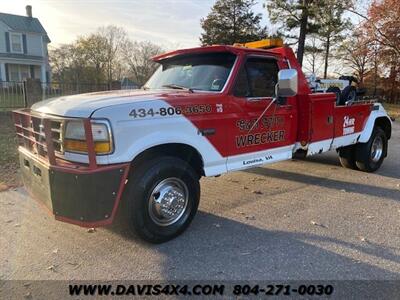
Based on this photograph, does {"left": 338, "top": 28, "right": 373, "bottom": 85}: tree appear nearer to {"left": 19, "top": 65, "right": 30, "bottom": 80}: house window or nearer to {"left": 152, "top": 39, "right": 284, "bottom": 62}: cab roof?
{"left": 152, "top": 39, "right": 284, "bottom": 62}: cab roof

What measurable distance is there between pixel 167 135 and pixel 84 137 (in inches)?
32.7

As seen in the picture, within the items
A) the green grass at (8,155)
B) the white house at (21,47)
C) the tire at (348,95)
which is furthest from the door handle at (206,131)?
the white house at (21,47)

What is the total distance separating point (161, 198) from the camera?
159 inches

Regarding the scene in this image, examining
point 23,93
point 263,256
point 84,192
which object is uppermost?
point 23,93

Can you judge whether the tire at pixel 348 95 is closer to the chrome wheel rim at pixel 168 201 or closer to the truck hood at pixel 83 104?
the truck hood at pixel 83 104

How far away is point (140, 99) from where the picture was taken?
12.8ft

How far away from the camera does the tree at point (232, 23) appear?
123ft

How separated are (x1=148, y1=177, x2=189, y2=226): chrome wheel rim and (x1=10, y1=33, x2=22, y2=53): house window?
37135 millimetres

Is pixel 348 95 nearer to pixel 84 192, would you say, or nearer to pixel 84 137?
pixel 84 137

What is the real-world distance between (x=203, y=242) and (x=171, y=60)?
2.64 metres

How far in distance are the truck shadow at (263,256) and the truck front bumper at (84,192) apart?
73cm

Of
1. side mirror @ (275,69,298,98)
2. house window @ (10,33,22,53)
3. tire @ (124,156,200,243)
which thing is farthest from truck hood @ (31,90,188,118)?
house window @ (10,33,22,53)

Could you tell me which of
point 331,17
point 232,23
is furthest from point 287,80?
point 232,23

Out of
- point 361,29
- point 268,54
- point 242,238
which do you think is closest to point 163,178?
point 242,238
